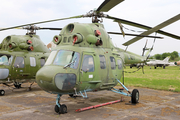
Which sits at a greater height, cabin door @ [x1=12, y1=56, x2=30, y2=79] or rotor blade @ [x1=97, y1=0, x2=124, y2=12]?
rotor blade @ [x1=97, y1=0, x2=124, y2=12]

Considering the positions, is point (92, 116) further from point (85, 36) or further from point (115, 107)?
point (85, 36)

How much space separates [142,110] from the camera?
7109mm

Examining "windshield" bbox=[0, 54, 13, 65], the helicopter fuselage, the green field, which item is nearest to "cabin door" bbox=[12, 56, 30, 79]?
"windshield" bbox=[0, 54, 13, 65]

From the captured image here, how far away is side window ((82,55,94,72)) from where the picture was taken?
6.82 metres

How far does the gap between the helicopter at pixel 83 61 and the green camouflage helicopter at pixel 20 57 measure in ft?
15.7

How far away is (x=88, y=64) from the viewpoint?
6996 millimetres

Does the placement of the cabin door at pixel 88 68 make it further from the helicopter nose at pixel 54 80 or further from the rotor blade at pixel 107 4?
the rotor blade at pixel 107 4

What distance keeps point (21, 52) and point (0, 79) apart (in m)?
2.26

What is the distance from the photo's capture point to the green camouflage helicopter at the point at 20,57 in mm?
10688

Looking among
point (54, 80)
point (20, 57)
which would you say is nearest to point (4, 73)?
point (20, 57)

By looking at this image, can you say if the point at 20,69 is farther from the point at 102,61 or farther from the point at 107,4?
the point at 107,4

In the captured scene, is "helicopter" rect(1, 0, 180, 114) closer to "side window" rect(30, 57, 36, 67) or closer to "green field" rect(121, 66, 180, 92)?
"side window" rect(30, 57, 36, 67)

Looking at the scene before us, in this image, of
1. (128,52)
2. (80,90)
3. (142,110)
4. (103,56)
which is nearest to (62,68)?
(80,90)

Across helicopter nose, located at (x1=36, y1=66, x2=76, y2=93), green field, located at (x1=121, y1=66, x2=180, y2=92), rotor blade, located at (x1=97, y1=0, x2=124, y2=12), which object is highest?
rotor blade, located at (x1=97, y1=0, x2=124, y2=12)
